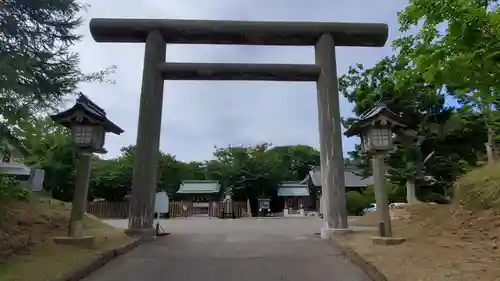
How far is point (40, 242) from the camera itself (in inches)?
269

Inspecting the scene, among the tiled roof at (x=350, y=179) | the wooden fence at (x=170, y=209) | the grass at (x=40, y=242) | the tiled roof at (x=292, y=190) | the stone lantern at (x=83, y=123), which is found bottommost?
the grass at (x=40, y=242)

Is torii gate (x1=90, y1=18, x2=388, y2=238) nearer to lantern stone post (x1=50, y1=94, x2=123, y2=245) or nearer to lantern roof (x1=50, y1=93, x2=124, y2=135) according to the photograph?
lantern roof (x1=50, y1=93, x2=124, y2=135)

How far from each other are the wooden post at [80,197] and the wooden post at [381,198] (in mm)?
5560

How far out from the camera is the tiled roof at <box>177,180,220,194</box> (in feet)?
104

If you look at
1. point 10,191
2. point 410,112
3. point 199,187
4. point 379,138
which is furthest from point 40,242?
point 199,187

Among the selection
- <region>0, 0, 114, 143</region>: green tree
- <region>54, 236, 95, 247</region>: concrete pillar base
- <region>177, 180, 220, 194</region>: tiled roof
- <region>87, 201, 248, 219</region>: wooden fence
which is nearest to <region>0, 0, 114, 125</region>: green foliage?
<region>0, 0, 114, 143</region>: green tree

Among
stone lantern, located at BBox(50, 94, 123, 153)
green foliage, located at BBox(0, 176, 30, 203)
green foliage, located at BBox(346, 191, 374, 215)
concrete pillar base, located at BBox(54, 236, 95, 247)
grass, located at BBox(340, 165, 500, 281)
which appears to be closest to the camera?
grass, located at BBox(340, 165, 500, 281)

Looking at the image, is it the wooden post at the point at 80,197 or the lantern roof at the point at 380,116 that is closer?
the wooden post at the point at 80,197

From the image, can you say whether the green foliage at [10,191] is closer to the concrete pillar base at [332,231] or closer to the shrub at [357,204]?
the concrete pillar base at [332,231]

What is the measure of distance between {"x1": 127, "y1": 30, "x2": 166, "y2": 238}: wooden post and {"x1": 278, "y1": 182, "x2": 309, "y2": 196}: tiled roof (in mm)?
24153

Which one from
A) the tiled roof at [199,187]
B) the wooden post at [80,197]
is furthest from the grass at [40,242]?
the tiled roof at [199,187]

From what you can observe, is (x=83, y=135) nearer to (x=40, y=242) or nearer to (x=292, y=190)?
(x=40, y=242)

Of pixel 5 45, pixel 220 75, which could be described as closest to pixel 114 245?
pixel 5 45

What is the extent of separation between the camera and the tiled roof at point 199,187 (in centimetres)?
3175
